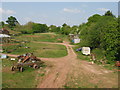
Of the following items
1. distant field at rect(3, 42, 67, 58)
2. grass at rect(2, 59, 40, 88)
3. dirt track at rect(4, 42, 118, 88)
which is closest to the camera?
grass at rect(2, 59, 40, 88)

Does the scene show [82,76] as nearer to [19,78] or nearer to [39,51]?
[19,78]

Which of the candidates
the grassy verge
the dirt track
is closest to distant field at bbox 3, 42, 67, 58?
the dirt track

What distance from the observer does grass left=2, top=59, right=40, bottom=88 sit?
854 centimetres

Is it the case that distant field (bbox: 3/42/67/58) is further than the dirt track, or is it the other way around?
distant field (bbox: 3/42/67/58)

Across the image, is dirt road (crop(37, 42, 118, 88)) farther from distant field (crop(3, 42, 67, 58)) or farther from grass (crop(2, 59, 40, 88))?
distant field (crop(3, 42, 67, 58))

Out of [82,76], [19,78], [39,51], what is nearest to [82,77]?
[82,76]

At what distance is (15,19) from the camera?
7394 cm

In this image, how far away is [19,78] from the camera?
9.63 metres

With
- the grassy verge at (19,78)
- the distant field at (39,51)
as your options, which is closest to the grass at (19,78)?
the grassy verge at (19,78)

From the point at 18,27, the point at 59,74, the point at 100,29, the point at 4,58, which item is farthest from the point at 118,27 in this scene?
the point at 18,27

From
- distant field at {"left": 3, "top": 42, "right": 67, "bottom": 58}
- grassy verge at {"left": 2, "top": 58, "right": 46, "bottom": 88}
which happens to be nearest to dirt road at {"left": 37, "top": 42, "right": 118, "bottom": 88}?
grassy verge at {"left": 2, "top": 58, "right": 46, "bottom": 88}

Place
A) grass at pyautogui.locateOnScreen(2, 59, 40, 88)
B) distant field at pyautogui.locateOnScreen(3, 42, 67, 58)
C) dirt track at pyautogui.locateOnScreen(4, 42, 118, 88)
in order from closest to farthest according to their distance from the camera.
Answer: grass at pyautogui.locateOnScreen(2, 59, 40, 88) < dirt track at pyautogui.locateOnScreen(4, 42, 118, 88) < distant field at pyautogui.locateOnScreen(3, 42, 67, 58)

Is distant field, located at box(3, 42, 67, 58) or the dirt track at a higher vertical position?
distant field, located at box(3, 42, 67, 58)

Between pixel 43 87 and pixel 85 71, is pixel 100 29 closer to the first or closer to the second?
pixel 85 71
